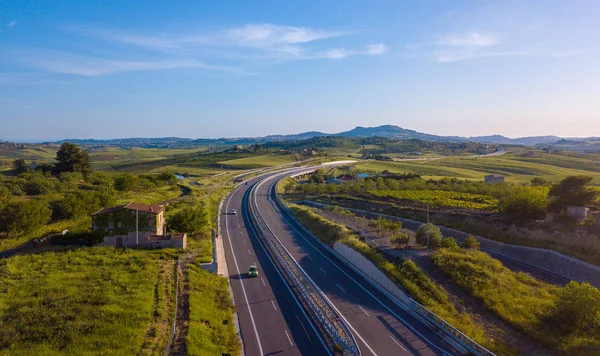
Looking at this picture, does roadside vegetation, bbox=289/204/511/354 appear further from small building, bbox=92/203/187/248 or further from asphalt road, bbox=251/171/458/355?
small building, bbox=92/203/187/248

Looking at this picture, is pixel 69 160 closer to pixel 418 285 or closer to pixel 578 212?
pixel 418 285

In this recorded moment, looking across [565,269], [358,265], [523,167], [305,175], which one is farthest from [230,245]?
[523,167]

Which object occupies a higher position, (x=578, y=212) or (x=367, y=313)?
(x=578, y=212)

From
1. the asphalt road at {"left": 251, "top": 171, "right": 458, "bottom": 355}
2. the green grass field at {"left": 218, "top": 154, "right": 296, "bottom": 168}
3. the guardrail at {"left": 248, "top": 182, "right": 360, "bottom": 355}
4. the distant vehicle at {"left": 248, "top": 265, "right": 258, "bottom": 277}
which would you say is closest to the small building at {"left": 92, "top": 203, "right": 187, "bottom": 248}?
the distant vehicle at {"left": 248, "top": 265, "right": 258, "bottom": 277}

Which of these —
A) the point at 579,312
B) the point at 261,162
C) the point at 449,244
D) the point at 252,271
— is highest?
the point at 261,162

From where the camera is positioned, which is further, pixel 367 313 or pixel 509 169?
pixel 509 169

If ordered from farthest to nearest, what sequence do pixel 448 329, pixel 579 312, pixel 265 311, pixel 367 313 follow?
pixel 265 311
pixel 367 313
pixel 579 312
pixel 448 329

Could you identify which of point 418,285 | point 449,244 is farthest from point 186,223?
point 449,244
